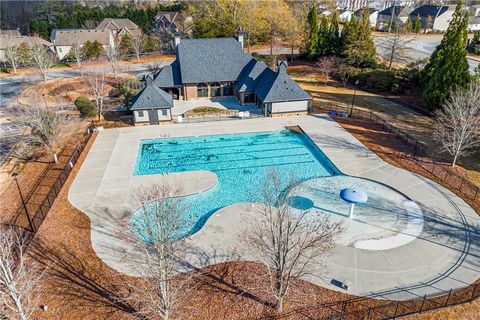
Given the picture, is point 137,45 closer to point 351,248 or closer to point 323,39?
point 323,39

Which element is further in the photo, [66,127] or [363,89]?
[363,89]

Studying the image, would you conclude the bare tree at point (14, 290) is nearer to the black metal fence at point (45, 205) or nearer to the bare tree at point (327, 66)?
the black metal fence at point (45, 205)

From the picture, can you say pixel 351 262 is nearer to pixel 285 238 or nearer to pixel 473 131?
pixel 285 238

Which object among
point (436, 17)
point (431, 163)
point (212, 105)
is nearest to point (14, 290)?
point (431, 163)

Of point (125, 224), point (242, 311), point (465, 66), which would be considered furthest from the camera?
point (465, 66)

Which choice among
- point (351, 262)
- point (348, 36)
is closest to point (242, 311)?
point (351, 262)
